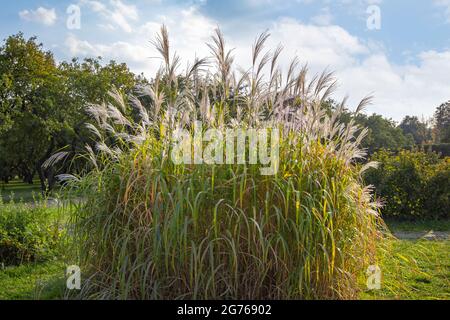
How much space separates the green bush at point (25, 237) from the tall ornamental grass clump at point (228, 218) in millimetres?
1972

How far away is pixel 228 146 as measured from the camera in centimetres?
343

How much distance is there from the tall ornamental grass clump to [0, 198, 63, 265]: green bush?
1.97 metres

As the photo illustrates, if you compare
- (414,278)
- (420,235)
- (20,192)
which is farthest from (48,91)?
(414,278)

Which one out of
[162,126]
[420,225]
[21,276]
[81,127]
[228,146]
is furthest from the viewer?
[81,127]

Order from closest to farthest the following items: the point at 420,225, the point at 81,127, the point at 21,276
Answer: the point at 21,276, the point at 420,225, the point at 81,127

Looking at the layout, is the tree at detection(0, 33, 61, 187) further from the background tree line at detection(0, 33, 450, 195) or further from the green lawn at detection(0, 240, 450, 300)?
the green lawn at detection(0, 240, 450, 300)

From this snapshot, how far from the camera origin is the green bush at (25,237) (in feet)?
17.3

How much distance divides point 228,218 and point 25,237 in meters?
3.35

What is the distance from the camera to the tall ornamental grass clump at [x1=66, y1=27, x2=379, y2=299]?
121 inches

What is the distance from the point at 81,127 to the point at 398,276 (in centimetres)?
1645

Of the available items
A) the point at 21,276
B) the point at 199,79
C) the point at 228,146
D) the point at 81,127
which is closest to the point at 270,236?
the point at 228,146

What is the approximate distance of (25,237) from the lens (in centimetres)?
534

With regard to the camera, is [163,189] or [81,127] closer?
[163,189]

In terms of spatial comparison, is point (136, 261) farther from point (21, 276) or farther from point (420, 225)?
point (420, 225)
